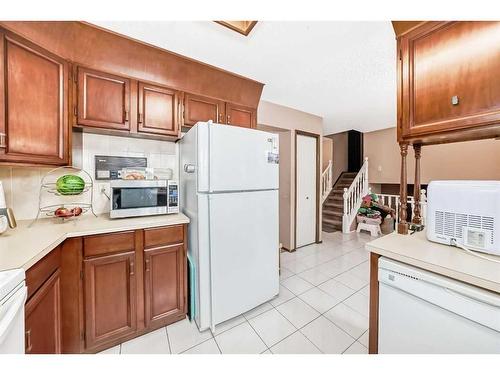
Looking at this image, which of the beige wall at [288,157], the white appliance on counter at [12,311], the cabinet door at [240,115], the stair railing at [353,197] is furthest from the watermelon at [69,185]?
the stair railing at [353,197]

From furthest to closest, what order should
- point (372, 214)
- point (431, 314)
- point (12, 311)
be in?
1. point (372, 214)
2. point (431, 314)
3. point (12, 311)

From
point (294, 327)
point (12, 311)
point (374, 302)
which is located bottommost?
point (294, 327)

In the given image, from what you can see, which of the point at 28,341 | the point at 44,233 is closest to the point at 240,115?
the point at 44,233

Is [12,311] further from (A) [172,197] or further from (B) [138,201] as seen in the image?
(A) [172,197]

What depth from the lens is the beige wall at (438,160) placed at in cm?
381

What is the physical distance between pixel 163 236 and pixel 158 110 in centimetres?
115

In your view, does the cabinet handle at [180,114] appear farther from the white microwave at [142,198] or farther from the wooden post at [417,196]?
the wooden post at [417,196]

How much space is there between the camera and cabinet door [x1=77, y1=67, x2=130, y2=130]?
1.53 metres

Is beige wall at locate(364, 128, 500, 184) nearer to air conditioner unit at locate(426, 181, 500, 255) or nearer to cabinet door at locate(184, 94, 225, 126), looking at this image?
air conditioner unit at locate(426, 181, 500, 255)

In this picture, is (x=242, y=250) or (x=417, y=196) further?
(x=242, y=250)

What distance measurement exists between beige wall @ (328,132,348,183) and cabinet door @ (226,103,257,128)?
4799mm

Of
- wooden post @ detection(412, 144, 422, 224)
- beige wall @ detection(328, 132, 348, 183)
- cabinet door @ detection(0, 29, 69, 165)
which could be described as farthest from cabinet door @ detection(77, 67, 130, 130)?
beige wall @ detection(328, 132, 348, 183)

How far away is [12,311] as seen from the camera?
69cm

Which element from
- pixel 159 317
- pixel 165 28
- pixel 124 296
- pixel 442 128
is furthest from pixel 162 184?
pixel 442 128
